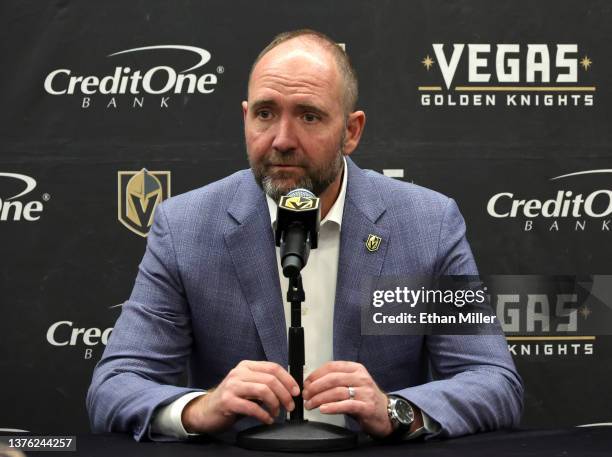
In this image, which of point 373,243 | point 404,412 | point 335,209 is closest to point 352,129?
point 335,209

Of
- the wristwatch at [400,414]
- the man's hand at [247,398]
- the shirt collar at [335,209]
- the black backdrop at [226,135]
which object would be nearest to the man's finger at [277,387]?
the man's hand at [247,398]

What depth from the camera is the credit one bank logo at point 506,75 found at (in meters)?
3.58

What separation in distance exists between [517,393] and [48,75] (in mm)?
2214

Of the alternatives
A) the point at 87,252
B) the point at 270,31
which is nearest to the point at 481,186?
the point at 270,31

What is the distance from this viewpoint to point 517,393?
2.30 metres

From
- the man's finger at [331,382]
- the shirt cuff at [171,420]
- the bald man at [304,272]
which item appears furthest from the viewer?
the bald man at [304,272]

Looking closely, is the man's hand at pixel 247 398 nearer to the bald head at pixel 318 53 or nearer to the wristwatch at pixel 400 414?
the wristwatch at pixel 400 414

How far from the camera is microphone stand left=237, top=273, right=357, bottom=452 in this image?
5.90 ft

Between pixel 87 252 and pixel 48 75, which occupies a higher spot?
pixel 48 75

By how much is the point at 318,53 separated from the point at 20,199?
162 cm

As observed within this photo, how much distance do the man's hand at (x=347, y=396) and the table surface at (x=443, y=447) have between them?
52 mm

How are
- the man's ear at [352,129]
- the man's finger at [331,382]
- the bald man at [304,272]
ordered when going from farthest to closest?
the man's ear at [352,129] < the bald man at [304,272] < the man's finger at [331,382]

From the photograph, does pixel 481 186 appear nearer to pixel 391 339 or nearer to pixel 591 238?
pixel 591 238

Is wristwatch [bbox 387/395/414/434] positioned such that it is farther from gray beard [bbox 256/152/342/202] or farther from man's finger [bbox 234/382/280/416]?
gray beard [bbox 256/152/342/202]
